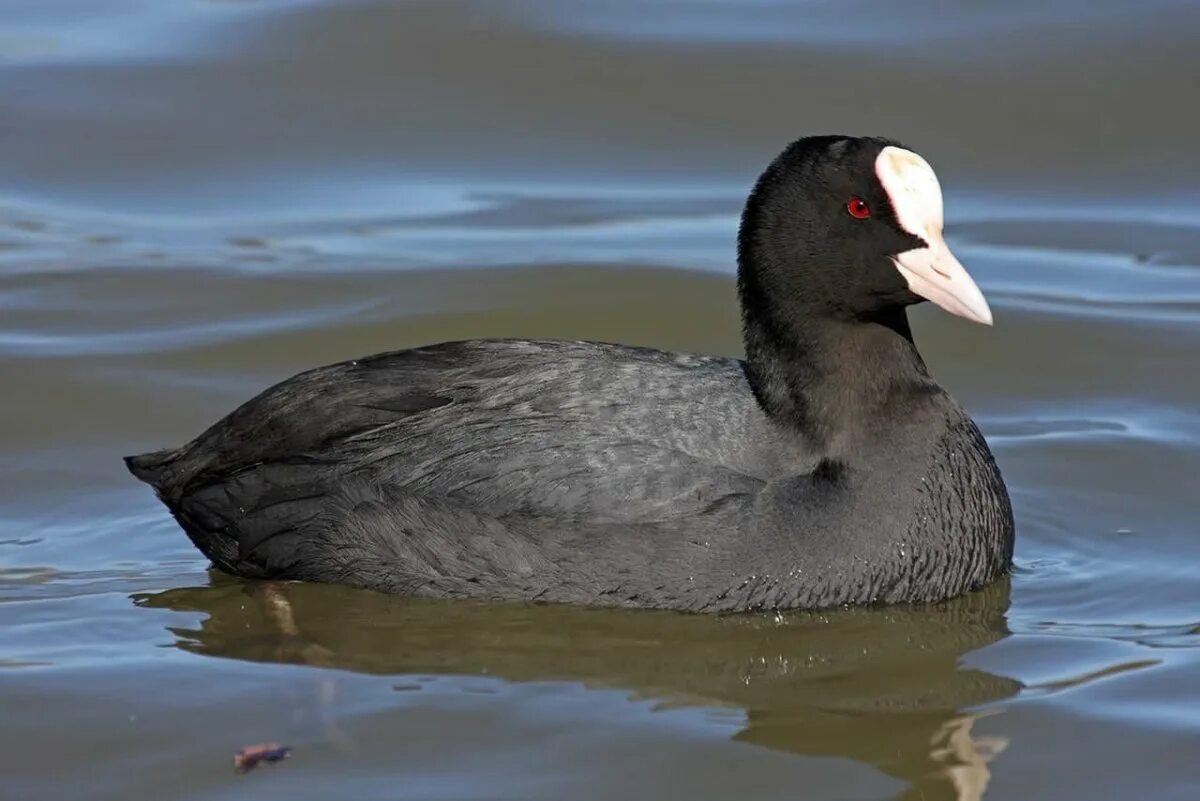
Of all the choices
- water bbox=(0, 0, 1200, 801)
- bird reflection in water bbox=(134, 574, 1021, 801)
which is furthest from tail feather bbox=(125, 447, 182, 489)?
bird reflection in water bbox=(134, 574, 1021, 801)

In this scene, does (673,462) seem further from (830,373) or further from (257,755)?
(257,755)

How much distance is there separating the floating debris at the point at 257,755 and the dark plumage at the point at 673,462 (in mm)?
909

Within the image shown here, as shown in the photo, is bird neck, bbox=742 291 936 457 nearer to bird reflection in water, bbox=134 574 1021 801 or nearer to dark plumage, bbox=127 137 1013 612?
dark plumage, bbox=127 137 1013 612

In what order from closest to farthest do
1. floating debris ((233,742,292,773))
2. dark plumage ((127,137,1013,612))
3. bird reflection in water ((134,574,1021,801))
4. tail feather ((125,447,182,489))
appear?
floating debris ((233,742,292,773))
bird reflection in water ((134,574,1021,801))
dark plumage ((127,137,1013,612))
tail feather ((125,447,182,489))

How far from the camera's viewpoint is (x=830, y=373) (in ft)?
19.1

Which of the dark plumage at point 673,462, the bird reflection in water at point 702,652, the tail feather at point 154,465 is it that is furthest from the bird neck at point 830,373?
the tail feather at point 154,465

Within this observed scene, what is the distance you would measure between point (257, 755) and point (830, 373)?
6.25 feet

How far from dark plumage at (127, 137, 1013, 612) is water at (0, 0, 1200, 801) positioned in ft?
0.50

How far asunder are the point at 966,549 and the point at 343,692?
173cm

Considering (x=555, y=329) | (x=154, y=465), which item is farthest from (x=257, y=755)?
(x=555, y=329)

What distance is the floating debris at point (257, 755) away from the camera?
191 inches

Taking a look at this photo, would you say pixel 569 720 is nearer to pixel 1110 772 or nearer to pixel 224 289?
pixel 1110 772

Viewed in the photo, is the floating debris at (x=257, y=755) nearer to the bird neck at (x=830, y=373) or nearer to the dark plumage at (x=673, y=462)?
the dark plumage at (x=673, y=462)

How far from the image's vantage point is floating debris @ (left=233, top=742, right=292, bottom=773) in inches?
191
